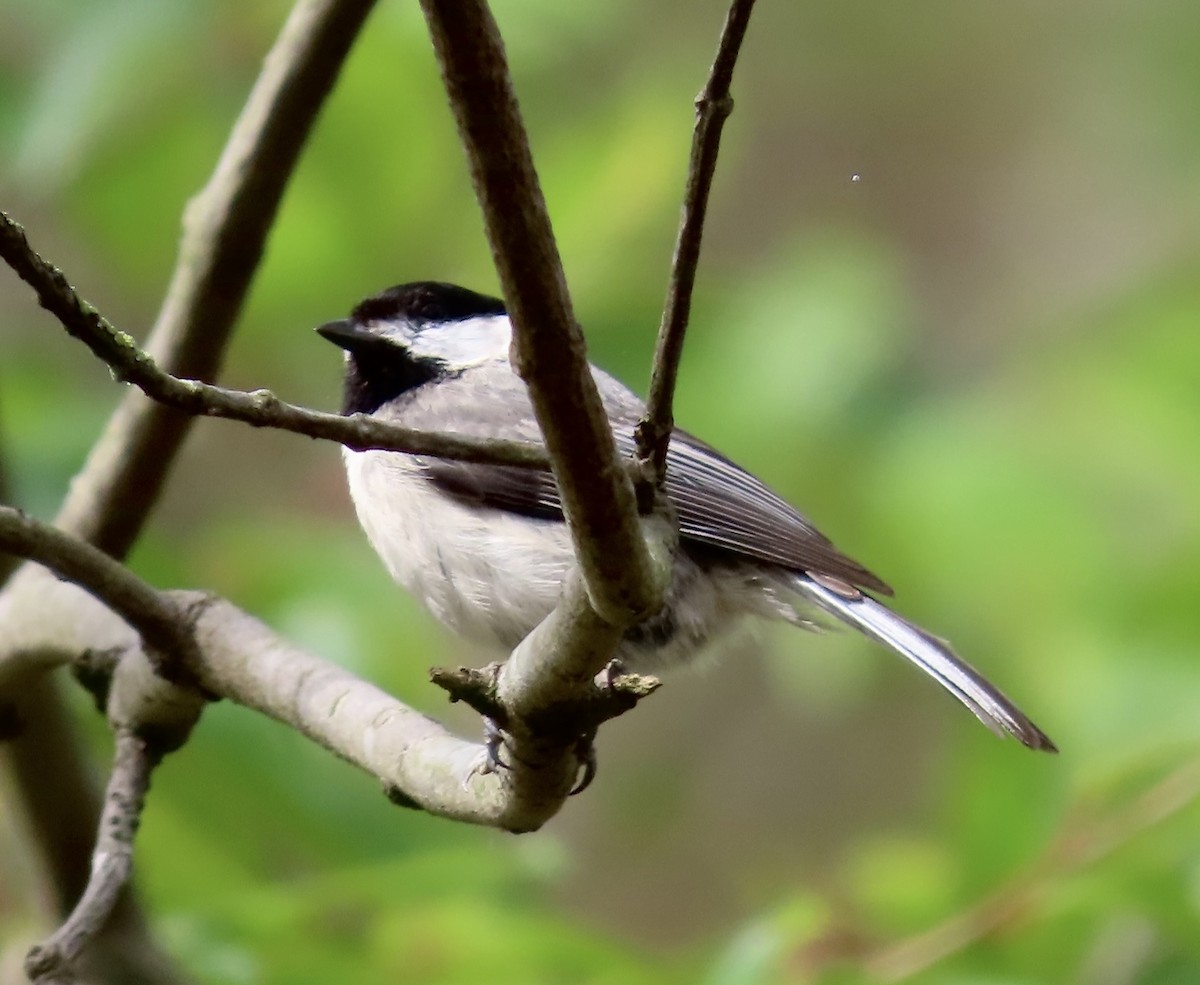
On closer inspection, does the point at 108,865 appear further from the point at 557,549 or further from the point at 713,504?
the point at 713,504

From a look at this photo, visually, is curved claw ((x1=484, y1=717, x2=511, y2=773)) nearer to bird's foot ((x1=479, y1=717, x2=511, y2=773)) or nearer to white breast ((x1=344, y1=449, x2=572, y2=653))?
bird's foot ((x1=479, y1=717, x2=511, y2=773))

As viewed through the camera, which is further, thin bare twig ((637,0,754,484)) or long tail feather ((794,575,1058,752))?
long tail feather ((794,575,1058,752))

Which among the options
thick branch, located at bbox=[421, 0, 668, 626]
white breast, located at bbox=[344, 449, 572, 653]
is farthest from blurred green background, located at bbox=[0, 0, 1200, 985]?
thick branch, located at bbox=[421, 0, 668, 626]

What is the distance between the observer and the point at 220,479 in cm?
361

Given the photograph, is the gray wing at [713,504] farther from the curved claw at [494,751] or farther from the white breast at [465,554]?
the curved claw at [494,751]

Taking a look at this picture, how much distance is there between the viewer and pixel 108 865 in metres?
1.55

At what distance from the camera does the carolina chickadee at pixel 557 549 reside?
1.82 metres

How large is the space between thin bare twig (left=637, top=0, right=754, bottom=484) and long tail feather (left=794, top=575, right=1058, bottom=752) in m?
0.73

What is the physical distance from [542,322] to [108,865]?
0.94 m

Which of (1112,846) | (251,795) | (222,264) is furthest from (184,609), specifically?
(1112,846)

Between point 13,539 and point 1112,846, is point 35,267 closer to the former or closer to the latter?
point 13,539

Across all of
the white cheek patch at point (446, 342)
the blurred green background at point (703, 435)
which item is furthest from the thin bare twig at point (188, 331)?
the white cheek patch at point (446, 342)

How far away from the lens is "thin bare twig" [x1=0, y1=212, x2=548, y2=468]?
0.91 meters

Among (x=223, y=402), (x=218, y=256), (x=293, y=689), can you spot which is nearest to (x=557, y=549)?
(x=293, y=689)
